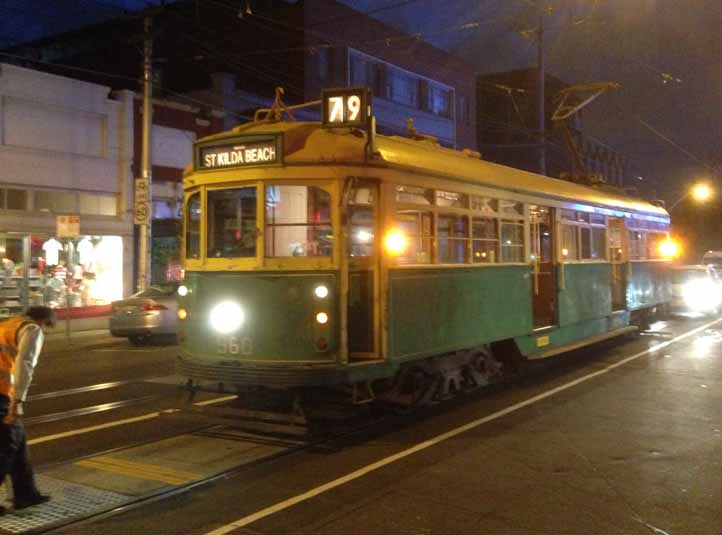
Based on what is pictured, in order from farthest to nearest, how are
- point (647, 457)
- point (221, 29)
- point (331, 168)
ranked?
1. point (221, 29)
2. point (331, 168)
3. point (647, 457)

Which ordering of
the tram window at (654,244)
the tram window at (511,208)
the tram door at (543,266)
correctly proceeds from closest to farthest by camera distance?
1. the tram window at (511,208)
2. the tram door at (543,266)
3. the tram window at (654,244)

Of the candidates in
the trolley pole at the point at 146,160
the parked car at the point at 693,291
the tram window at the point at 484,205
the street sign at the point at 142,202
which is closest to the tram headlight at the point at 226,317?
the tram window at the point at 484,205

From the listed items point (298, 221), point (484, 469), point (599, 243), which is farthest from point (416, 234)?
point (599, 243)

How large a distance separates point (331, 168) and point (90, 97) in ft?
52.5

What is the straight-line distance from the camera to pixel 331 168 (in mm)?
7680

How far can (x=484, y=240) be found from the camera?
9.84 meters

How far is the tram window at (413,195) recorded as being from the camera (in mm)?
8195

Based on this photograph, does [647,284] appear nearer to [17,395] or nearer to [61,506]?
[61,506]

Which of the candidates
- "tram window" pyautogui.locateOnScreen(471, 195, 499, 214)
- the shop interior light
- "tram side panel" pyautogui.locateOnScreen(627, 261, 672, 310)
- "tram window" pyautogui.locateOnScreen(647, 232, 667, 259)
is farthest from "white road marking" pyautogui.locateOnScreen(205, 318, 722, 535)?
"tram window" pyautogui.locateOnScreen(647, 232, 667, 259)

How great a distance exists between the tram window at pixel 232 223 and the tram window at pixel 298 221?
215mm

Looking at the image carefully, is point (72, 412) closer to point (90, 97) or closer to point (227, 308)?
point (227, 308)

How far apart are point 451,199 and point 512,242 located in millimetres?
1911

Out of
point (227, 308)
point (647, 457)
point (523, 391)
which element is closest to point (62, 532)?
point (227, 308)

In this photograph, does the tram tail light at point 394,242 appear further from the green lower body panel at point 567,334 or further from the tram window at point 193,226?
the green lower body panel at point 567,334
